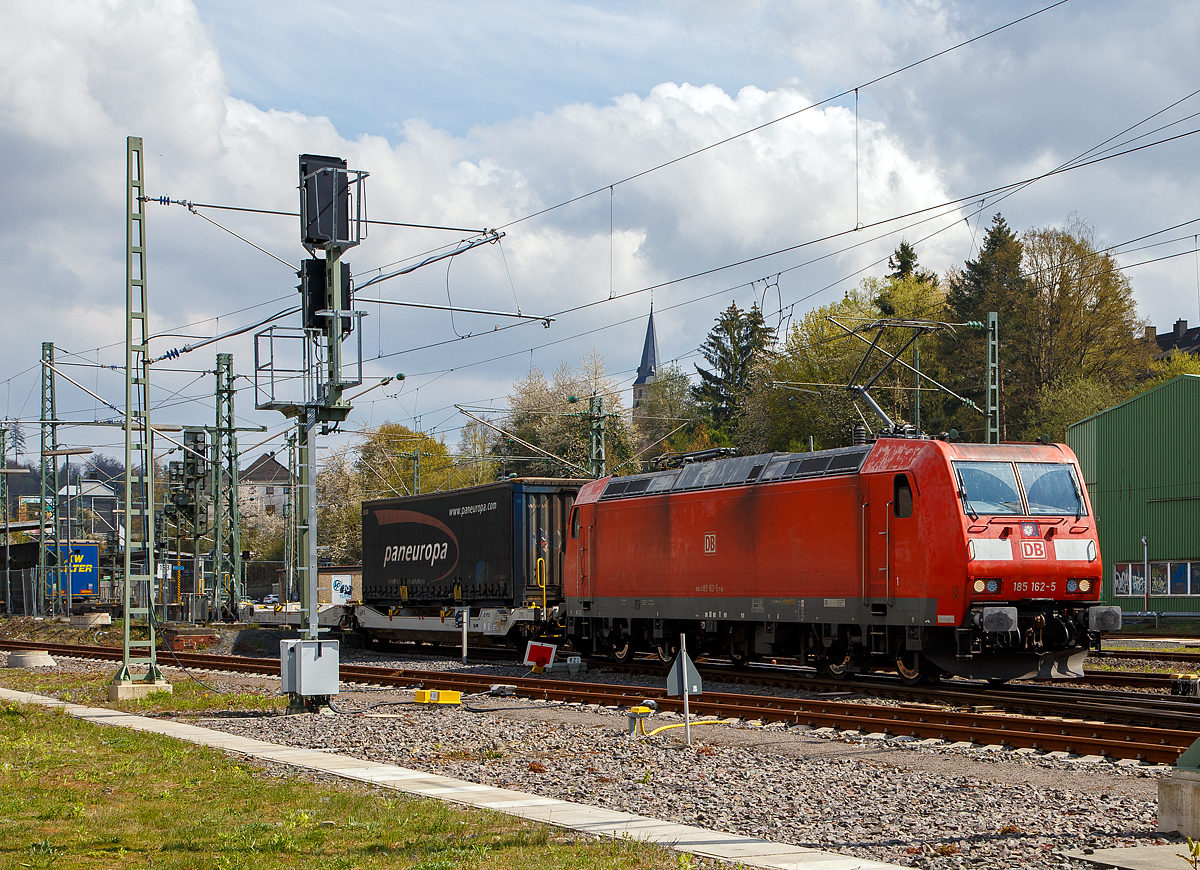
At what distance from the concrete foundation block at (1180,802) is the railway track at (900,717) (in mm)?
3893

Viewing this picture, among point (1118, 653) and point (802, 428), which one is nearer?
point (1118, 653)

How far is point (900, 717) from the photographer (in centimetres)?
1489

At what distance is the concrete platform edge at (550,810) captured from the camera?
7914mm

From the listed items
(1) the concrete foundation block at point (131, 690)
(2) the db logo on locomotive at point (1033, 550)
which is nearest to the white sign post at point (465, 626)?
(1) the concrete foundation block at point (131, 690)

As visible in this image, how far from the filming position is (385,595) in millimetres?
32312

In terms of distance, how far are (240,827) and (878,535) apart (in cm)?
1156

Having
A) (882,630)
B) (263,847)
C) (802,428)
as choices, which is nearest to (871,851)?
(263,847)

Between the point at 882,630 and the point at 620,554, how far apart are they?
6967mm

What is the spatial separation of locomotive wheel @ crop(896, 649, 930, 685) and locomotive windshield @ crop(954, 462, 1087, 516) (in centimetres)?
253

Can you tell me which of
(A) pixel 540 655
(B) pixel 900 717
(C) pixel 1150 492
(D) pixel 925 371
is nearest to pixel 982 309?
(D) pixel 925 371

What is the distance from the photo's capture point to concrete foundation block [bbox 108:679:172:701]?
64.7 feet

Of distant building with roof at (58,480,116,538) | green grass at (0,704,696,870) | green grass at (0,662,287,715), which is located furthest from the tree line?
green grass at (0,704,696,870)

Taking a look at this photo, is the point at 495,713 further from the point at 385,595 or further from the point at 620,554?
the point at 385,595

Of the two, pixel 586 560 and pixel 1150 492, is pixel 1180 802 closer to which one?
pixel 586 560
